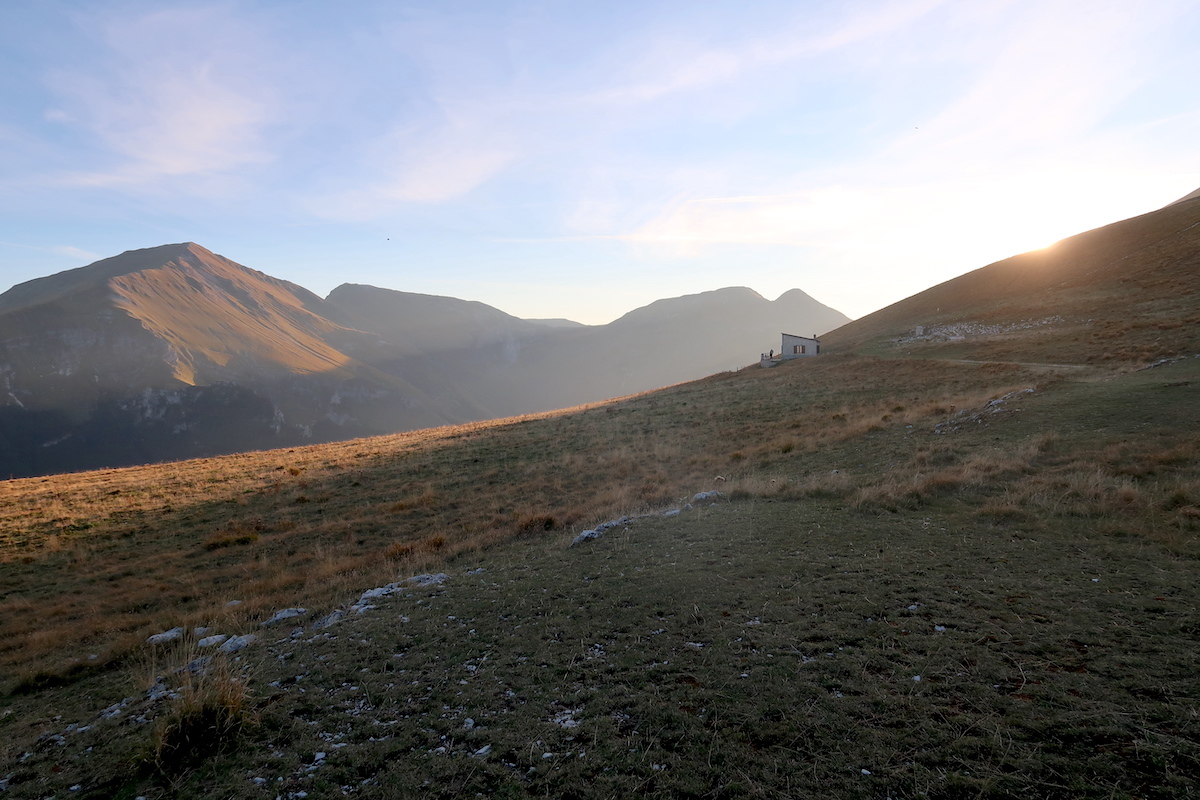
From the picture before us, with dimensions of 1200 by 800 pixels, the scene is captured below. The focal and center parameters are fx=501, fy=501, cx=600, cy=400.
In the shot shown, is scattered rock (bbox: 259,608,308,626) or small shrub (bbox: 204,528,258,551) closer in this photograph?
scattered rock (bbox: 259,608,308,626)

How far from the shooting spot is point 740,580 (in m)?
7.20

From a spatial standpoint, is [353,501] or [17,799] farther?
[353,501]

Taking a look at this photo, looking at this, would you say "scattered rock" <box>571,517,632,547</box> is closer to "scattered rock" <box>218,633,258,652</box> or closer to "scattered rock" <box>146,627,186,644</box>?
"scattered rock" <box>218,633,258,652</box>

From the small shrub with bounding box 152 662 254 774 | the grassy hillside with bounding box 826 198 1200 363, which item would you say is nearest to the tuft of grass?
the small shrub with bounding box 152 662 254 774

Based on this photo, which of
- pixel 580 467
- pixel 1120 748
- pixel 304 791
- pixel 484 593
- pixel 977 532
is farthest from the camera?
pixel 580 467

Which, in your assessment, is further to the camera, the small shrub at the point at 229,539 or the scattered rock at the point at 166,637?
the small shrub at the point at 229,539

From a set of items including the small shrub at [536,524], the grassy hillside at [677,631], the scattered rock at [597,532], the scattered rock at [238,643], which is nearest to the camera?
the grassy hillside at [677,631]

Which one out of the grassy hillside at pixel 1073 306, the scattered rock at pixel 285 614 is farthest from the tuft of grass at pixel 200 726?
the grassy hillside at pixel 1073 306

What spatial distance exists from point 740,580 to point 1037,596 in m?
3.41

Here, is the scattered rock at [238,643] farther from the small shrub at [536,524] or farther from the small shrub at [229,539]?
the small shrub at [229,539]

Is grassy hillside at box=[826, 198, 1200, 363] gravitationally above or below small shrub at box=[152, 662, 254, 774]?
above

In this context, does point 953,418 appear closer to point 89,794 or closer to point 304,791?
point 304,791

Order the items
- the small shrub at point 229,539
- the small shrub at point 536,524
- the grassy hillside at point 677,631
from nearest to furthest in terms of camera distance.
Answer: the grassy hillside at point 677,631 → the small shrub at point 536,524 → the small shrub at point 229,539

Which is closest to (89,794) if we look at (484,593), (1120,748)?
(484,593)
